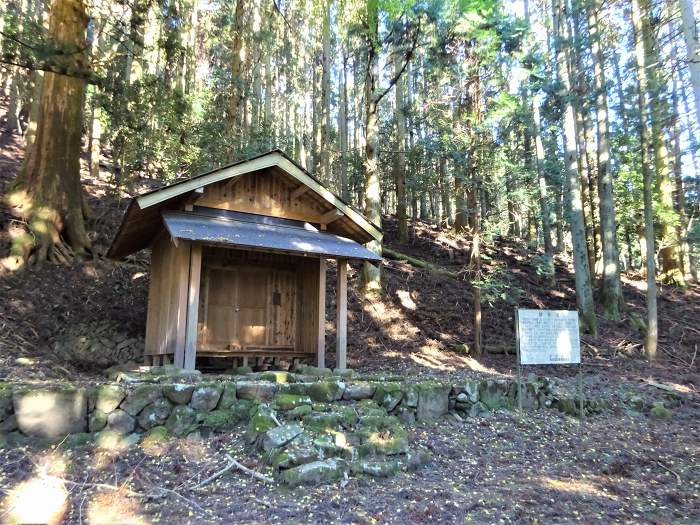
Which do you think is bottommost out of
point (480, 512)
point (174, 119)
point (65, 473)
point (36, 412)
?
point (480, 512)

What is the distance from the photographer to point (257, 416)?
5.51 meters

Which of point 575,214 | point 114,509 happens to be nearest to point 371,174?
point 575,214

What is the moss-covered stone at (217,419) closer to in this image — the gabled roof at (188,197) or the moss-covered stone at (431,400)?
the moss-covered stone at (431,400)

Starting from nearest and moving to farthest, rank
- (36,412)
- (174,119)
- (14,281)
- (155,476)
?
1. (155,476)
2. (36,412)
3. (14,281)
4. (174,119)

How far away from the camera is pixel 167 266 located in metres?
9.34

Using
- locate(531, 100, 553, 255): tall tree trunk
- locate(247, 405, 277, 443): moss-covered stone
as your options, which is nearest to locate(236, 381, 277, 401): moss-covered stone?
locate(247, 405, 277, 443): moss-covered stone

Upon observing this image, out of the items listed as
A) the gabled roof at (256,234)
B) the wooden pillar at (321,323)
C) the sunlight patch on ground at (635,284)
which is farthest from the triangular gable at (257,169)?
the sunlight patch on ground at (635,284)

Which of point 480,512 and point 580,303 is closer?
point 480,512

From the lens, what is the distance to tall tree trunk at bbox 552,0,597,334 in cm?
1412

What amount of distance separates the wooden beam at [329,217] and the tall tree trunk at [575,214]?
27.6ft

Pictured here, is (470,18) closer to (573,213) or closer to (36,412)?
(573,213)

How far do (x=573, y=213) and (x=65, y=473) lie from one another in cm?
1430

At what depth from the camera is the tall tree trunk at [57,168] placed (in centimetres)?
1146

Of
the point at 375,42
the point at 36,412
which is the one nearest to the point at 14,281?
the point at 36,412
